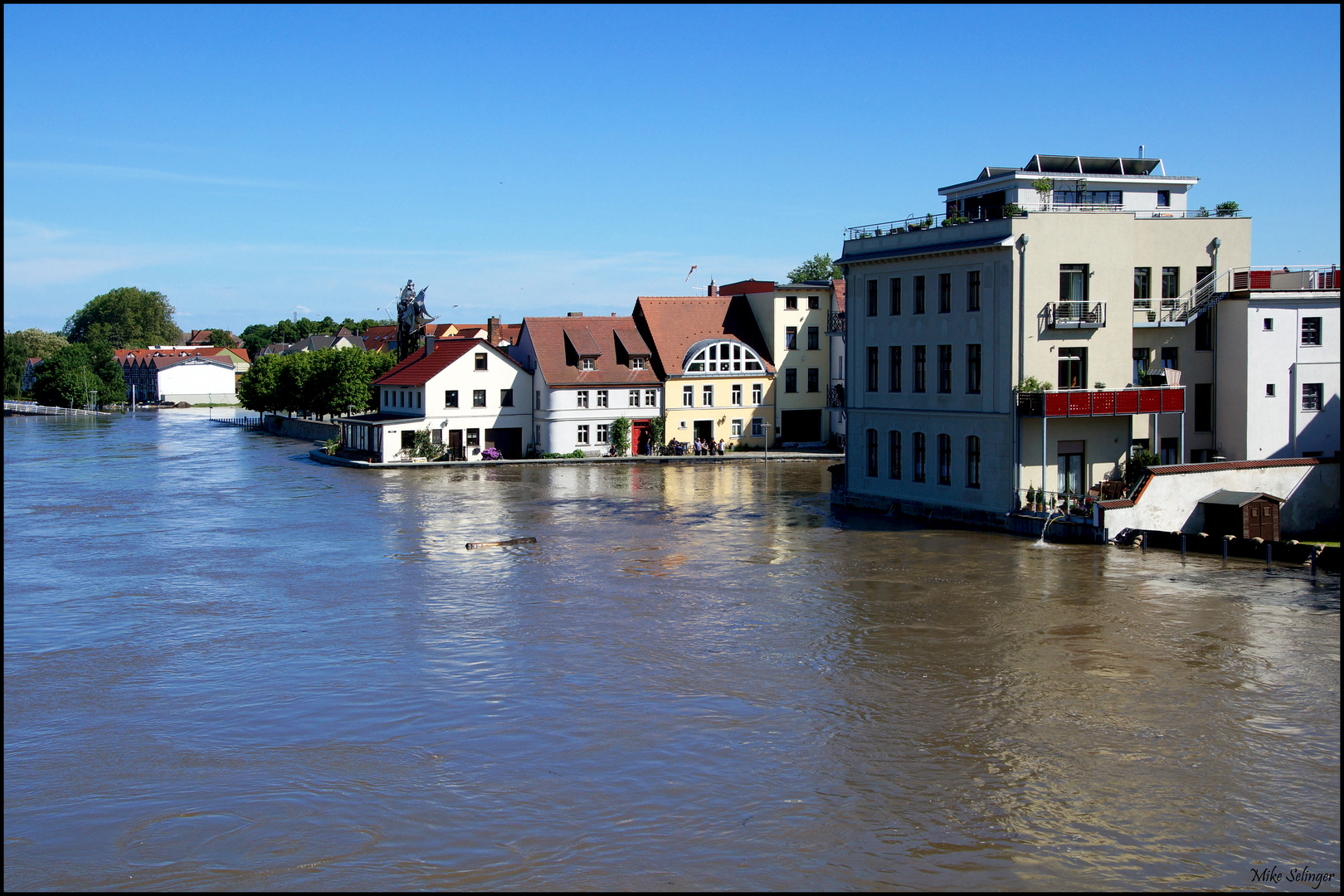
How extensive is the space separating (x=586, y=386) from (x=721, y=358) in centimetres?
852

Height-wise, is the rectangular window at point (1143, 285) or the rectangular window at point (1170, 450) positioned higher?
the rectangular window at point (1143, 285)

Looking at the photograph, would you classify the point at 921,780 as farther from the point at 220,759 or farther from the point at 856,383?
the point at 856,383

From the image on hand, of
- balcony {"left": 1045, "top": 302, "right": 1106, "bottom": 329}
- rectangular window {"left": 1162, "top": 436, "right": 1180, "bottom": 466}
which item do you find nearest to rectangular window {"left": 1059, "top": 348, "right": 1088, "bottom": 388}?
balcony {"left": 1045, "top": 302, "right": 1106, "bottom": 329}

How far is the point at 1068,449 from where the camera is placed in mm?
38562

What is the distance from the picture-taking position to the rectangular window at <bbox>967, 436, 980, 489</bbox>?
39.8 meters

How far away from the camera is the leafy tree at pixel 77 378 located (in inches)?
5728

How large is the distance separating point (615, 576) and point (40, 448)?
220ft

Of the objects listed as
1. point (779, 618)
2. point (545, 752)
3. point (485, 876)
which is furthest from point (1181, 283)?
point (485, 876)

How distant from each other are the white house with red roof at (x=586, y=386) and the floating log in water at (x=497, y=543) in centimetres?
2979

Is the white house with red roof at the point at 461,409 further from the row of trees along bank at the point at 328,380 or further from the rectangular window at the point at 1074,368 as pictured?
the rectangular window at the point at 1074,368

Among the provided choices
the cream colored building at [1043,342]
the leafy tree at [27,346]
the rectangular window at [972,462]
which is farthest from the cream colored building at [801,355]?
the leafy tree at [27,346]

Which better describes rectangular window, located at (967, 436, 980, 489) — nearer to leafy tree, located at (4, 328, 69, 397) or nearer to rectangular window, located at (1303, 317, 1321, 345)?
rectangular window, located at (1303, 317, 1321, 345)

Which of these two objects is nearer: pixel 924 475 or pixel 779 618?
pixel 779 618

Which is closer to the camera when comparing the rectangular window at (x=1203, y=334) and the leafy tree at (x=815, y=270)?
the rectangular window at (x=1203, y=334)
